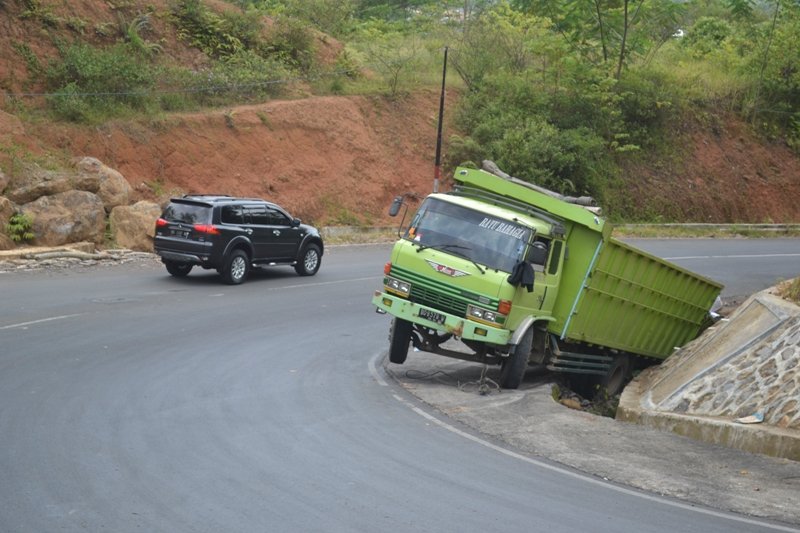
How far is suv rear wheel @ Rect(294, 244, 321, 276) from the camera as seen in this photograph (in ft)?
83.6

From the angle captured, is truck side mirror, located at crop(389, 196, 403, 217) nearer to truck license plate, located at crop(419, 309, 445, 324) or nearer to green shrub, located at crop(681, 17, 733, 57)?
truck license plate, located at crop(419, 309, 445, 324)

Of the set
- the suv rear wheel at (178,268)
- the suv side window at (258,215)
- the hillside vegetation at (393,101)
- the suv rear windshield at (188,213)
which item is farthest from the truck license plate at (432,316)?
the hillside vegetation at (393,101)

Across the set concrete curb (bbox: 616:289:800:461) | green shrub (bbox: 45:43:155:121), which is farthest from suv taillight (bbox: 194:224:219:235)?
green shrub (bbox: 45:43:155:121)

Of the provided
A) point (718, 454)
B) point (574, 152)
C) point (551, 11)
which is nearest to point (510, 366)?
point (718, 454)

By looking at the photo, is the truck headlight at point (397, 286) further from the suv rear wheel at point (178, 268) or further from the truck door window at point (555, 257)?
the suv rear wheel at point (178, 268)

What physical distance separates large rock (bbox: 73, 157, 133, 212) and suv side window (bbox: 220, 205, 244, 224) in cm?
716

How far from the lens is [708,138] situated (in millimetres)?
51844

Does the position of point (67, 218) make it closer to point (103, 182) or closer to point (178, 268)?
point (103, 182)

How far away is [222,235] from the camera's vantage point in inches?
890

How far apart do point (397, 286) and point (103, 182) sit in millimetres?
17428

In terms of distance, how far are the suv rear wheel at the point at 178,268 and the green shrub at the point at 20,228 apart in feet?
16.0

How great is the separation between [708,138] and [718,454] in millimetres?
43542

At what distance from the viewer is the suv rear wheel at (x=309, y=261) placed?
25469 mm

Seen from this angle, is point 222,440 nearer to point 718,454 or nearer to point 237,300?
point 718,454
